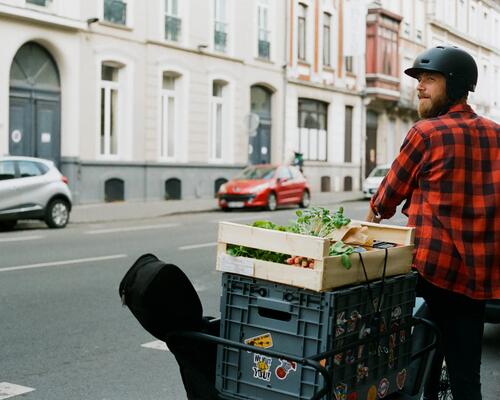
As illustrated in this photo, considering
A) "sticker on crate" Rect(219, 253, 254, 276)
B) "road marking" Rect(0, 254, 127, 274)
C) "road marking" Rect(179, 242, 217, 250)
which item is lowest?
"road marking" Rect(0, 254, 127, 274)

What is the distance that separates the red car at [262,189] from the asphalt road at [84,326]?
8.94 metres

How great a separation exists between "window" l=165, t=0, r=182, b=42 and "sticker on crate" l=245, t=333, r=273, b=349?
2462 centimetres

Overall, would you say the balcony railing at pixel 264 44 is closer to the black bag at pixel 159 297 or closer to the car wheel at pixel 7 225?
the car wheel at pixel 7 225

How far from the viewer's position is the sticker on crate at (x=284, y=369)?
3045mm

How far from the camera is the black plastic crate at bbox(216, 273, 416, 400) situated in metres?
2.98

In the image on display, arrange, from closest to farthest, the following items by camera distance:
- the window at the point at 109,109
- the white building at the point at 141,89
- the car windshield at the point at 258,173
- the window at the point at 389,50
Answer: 1. the white building at the point at 141,89
2. the car windshield at the point at 258,173
3. the window at the point at 109,109
4. the window at the point at 389,50

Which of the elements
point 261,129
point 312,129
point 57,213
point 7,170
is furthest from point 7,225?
point 312,129

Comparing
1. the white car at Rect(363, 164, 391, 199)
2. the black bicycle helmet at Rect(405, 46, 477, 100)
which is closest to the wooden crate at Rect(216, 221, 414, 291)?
the black bicycle helmet at Rect(405, 46, 477, 100)

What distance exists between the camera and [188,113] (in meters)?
27.8

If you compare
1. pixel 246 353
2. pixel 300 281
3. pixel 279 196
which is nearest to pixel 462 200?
pixel 300 281

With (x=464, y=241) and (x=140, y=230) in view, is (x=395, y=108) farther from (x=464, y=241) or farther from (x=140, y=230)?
(x=464, y=241)

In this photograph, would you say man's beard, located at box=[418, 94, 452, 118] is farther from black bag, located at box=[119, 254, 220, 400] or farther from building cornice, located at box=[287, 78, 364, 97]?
building cornice, located at box=[287, 78, 364, 97]

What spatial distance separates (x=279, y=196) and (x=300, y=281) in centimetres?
2125

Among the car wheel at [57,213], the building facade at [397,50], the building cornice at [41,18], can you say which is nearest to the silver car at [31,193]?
the car wheel at [57,213]
